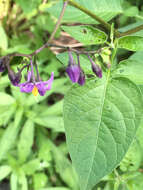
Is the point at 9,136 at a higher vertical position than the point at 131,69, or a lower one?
lower

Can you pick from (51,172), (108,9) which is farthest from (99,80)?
(51,172)

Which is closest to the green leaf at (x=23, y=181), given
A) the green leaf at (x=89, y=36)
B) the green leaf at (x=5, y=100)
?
the green leaf at (x=5, y=100)

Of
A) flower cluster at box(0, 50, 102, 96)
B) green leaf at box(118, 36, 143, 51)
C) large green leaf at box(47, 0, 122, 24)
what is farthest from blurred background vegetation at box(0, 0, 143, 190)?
flower cluster at box(0, 50, 102, 96)

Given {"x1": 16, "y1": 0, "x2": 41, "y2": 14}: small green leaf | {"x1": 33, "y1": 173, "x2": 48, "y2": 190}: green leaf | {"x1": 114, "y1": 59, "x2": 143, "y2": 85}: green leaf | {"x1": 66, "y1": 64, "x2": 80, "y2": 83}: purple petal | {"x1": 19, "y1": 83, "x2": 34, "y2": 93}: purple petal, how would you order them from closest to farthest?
{"x1": 66, "y1": 64, "x2": 80, "y2": 83}: purple petal
{"x1": 19, "y1": 83, "x2": 34, "y2": 93}: purple petal
{"x1": 114, "y1": 59, "x2": 143, "y2": 85}: green leaf
{"x1": 33, "y1": 173, "x2": 48, "y2": 190}: green leaf
{"x1": 16, "y1": 0, "x2": 41, "y2": 14}: small green leaf

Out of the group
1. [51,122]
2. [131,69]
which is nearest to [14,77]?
[131,69]

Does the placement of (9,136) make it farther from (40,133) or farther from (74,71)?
(74,71)

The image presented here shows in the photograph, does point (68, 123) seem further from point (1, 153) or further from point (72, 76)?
point (1, 153)

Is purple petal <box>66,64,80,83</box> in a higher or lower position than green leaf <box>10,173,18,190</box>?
higher

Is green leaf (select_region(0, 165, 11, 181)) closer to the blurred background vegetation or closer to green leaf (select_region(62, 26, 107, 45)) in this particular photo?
the blurred background vegetation
